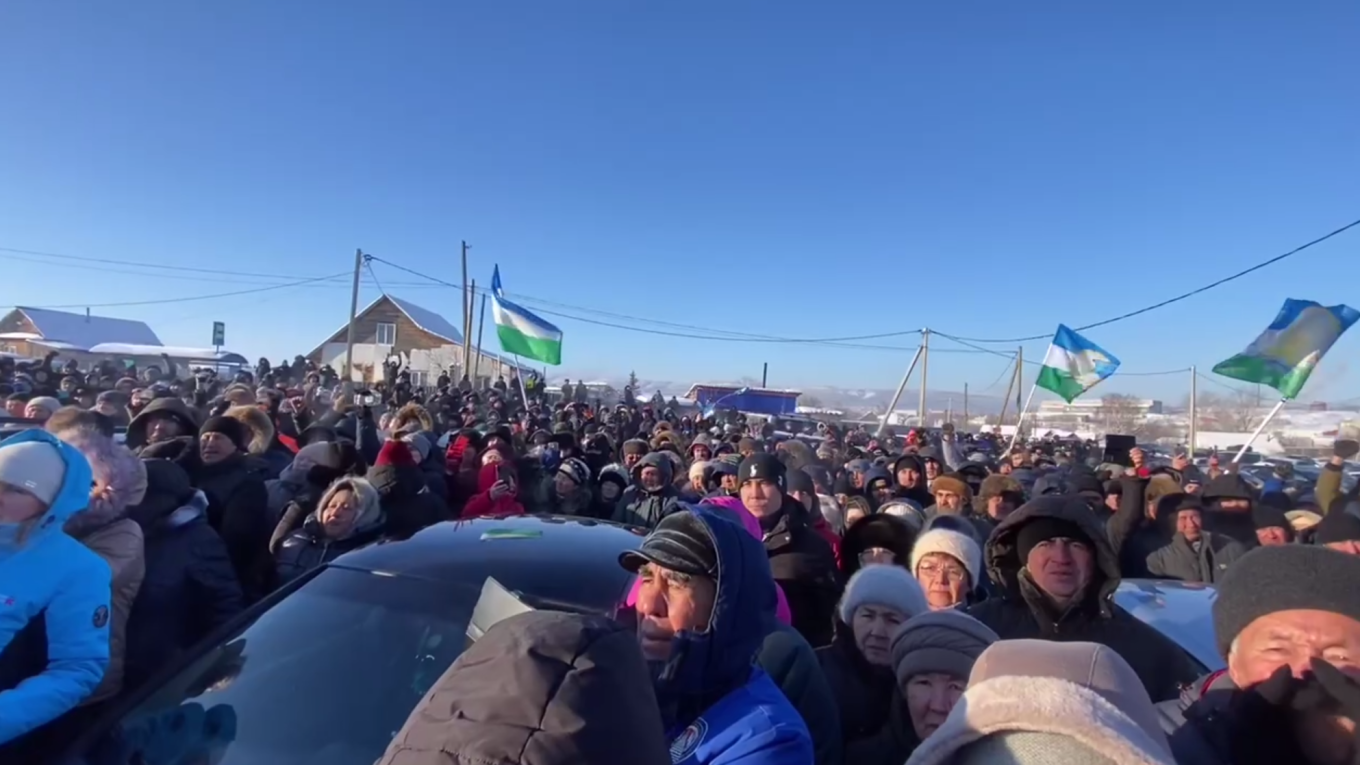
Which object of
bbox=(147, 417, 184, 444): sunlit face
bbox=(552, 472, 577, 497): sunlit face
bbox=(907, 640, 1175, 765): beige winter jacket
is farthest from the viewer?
bbox=(552, 472, 577, 497): sunlit face

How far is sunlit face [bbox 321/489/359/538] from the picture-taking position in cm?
383

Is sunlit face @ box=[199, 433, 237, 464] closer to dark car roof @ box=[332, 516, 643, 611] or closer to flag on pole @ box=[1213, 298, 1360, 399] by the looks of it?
dark car roof @ box=[332, 516, 643, 611]

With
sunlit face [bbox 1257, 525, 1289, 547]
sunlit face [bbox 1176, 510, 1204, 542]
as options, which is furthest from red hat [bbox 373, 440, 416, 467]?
sunlit face [bbox 1257, 525, 1289, 547]

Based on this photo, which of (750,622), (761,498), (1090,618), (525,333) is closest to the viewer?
(750,622)

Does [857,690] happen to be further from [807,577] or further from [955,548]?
[807,577]

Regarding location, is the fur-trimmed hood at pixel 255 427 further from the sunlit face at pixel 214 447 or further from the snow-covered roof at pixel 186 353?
the snow-covered roof at pixel 186 353

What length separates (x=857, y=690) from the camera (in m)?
2.67

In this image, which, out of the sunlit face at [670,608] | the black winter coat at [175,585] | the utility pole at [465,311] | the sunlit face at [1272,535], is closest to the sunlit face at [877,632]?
the sunlit face at [670,608]

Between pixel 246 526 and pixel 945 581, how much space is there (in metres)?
3.77

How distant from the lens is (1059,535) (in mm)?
3018

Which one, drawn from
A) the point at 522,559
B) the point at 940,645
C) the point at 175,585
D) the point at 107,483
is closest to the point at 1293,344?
the point at 940,645

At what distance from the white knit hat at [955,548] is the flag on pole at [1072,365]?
52.3 ft

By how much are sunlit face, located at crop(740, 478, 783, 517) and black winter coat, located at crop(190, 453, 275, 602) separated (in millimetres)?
2776

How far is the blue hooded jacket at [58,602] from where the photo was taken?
2.16 metres
